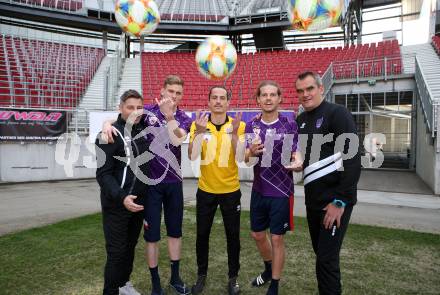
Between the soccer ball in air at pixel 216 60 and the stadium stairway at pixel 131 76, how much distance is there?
11787mm

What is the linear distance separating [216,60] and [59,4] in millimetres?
19597

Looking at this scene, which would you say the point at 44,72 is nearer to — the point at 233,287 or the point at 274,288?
the point at 233,287

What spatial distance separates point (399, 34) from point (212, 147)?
28.8 meters

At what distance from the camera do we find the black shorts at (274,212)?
346 centimetres

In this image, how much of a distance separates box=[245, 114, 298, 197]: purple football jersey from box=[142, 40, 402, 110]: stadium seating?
1069cm

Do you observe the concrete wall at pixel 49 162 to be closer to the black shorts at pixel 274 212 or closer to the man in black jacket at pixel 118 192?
the black shorts at pixel 274 212

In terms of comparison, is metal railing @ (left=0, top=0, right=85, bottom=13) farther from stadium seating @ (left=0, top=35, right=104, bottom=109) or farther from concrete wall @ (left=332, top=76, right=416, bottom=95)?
concrete wall @ (left=332, top=76, right=416, bottom=95)

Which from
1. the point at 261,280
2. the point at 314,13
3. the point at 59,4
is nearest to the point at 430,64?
the point at 314,13

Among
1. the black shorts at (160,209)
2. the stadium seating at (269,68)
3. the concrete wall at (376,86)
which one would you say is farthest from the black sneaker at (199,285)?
the concrete wall at (376,86)

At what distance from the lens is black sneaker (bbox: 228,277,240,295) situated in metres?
3.58

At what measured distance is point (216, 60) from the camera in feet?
→ 19.1

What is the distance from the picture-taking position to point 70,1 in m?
21.5

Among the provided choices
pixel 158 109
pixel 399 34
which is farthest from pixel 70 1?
pixel 399 34

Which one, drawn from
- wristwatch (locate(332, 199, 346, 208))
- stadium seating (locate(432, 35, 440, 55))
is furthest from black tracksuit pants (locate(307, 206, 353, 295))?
stadium seating (locate(432, 35, 440, 55))
